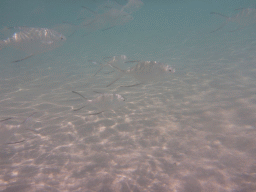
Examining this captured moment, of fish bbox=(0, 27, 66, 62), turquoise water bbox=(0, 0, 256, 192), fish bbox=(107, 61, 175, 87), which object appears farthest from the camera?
fish bbox=(0, 27, 66, 62)

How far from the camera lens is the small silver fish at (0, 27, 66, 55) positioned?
427 cm

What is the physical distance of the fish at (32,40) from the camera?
427 cm

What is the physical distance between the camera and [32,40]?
4363 millimetres

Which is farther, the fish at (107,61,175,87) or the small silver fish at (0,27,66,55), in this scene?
the small silver fish at (0,27,66,55)

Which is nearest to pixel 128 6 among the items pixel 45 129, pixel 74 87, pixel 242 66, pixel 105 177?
pixel 74 87

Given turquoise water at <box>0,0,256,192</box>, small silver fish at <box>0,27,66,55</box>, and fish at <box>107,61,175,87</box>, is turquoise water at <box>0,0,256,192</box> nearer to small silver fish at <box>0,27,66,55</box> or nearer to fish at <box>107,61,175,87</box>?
small silver fish at <box>0,27,66,55</box>

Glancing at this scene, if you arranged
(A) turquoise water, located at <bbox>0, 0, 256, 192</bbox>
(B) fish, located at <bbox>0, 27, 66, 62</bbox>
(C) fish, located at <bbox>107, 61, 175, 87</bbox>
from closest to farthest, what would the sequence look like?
1. (A) turquoise water, located at <bbox>0, 0, 256, 192</bbox>
2. (C) fish, located at <bbox>107, 61, 175, 87</bbox>
3. (B) fish, located at <bbox>0, 27, 66, 62</bbox>

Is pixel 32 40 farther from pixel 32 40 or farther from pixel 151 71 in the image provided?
pixel 151 71

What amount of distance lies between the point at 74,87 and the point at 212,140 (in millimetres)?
7073

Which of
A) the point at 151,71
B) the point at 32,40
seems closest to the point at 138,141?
the point at 151,71

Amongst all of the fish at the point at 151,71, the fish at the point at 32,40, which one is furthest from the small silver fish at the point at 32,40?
the fish at the point at 151,71

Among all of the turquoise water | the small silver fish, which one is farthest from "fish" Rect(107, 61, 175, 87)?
the small silver fish

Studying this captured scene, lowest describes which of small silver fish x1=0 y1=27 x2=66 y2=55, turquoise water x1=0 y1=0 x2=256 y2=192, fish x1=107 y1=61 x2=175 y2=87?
turquoise water x1=0 y1=0 x2=256 y2=192

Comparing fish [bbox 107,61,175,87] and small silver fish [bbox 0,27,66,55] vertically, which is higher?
small silver fish [bbox 0,27,66,55]
